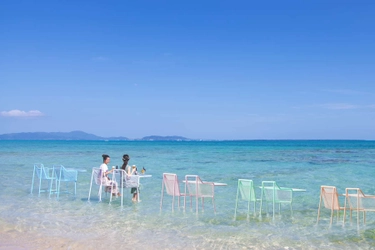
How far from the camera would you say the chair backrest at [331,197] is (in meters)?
8.45

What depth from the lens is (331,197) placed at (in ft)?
28.1

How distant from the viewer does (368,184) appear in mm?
17344

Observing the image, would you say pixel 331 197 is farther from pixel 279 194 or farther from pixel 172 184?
pixel 172 184

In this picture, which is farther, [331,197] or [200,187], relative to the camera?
[200,187]

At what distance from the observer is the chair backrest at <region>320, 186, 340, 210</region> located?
845cm

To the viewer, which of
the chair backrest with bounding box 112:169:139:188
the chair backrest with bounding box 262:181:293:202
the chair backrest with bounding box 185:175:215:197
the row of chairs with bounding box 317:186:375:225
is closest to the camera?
the row of chairs with bounding box 317:186:375:225

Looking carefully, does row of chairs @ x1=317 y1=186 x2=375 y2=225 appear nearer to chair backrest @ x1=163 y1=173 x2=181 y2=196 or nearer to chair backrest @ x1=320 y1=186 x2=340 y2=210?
chair backrest @ x1=320 y1=186 x2=340 y2=210

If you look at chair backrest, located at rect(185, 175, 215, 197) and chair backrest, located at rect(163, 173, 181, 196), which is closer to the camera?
chair backrest, located at rect(185, 175, 215, 197)

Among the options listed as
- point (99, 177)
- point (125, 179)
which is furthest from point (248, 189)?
point (99, 177)

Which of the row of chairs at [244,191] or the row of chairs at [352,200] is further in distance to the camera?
the row of chairs at [244,191]

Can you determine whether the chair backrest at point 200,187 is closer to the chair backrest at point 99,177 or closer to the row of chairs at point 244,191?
the row of chairs at point 244,191

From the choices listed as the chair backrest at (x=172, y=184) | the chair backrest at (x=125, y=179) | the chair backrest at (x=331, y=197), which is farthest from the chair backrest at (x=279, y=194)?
the chair backrest at (x=125, y=179)

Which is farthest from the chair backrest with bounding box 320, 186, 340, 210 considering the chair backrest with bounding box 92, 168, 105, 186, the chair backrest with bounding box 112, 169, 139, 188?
the chair backrest with bounding box 92, 168, 105, 186

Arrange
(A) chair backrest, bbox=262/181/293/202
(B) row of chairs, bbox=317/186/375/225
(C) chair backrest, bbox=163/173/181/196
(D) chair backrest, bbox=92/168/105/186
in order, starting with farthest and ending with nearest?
(D) chair backrest, bbox=92/168/105/186, (C) chair backrest, bbox=163/173/181/196, (A) chair backrest, bbox=262/181/293/202, (B) row of chairs, bbox=317/186/375/225
